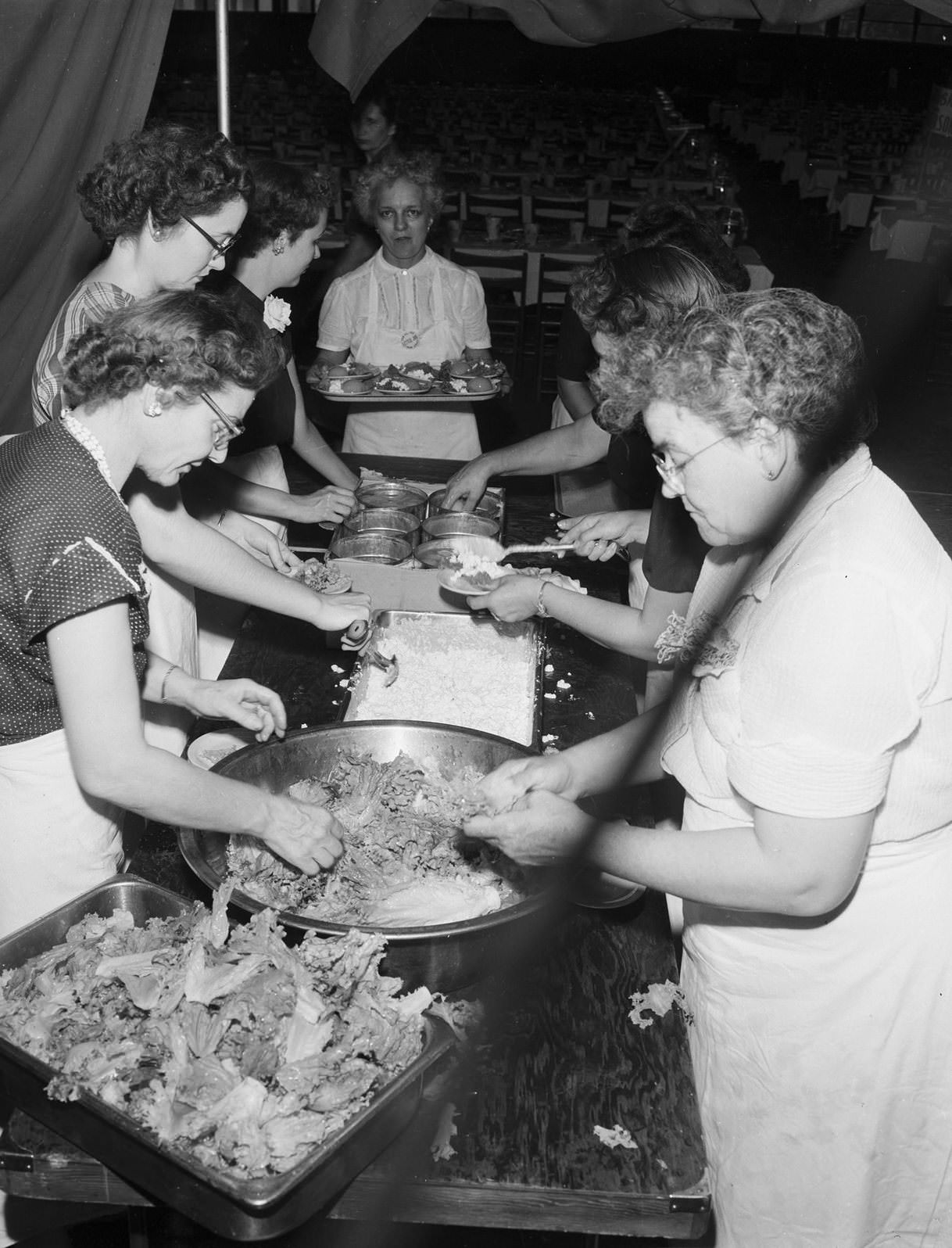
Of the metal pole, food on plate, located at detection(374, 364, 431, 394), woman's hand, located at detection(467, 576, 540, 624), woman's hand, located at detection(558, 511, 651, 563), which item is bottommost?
food on plate, located at detection(374, 364, 431, 394)

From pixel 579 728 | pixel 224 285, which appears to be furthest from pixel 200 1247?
pixel 224 285

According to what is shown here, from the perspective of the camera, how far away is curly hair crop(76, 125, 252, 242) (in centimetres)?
247

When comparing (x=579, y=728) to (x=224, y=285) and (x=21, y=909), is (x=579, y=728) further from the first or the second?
(x=224, y=285)

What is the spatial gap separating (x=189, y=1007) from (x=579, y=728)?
1.21m

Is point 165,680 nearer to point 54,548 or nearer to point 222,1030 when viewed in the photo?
point 54,548

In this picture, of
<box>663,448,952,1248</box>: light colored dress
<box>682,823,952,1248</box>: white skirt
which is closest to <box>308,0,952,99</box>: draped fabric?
<box>663,448,952,1248</box>: light colored dress

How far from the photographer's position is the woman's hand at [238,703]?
2045 millimetres

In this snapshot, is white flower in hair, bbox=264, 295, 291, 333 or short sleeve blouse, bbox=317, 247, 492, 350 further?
short sleeve blouse, bbox=317, 247, 492, 350

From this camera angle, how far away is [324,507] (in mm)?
3207

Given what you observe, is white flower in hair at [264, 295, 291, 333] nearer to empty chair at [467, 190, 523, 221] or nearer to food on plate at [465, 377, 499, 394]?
food on plate at [465, 377, 499, 394]

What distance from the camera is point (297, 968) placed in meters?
1.36

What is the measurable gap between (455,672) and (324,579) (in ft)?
1.32

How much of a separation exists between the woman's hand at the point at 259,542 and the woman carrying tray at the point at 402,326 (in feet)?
4.19

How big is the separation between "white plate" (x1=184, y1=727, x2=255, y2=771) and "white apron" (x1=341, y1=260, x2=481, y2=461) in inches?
85.5
